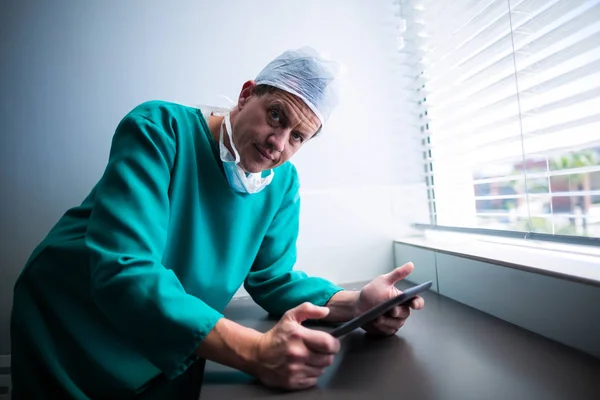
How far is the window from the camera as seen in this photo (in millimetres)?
812

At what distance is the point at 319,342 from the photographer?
21.8 inches

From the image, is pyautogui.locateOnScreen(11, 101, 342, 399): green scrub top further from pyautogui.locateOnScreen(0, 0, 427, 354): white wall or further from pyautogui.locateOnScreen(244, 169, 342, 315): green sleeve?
pyautogui.locateOnScreen(0, 0, 427, 354): white wall

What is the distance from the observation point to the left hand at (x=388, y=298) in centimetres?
76

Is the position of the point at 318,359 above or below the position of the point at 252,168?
below

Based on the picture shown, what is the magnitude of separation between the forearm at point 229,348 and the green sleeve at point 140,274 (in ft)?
0.04

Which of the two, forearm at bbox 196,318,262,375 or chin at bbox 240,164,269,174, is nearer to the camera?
forearm at bbox 196,318,262,375

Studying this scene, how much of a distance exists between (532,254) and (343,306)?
494 millimetres

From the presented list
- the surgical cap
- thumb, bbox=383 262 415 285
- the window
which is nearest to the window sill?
the window

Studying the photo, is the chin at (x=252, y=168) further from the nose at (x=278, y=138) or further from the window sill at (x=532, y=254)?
the window sill at (x=532, y=254)

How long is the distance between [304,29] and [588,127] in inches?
41.0

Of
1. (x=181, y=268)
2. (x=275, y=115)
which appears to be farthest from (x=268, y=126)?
(x=181, y=268)

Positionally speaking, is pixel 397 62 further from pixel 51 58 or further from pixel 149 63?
pixel 51 58

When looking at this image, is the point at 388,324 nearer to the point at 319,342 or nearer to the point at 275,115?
the point at 319,342

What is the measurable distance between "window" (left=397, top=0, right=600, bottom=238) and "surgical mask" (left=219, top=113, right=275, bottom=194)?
0.71m
